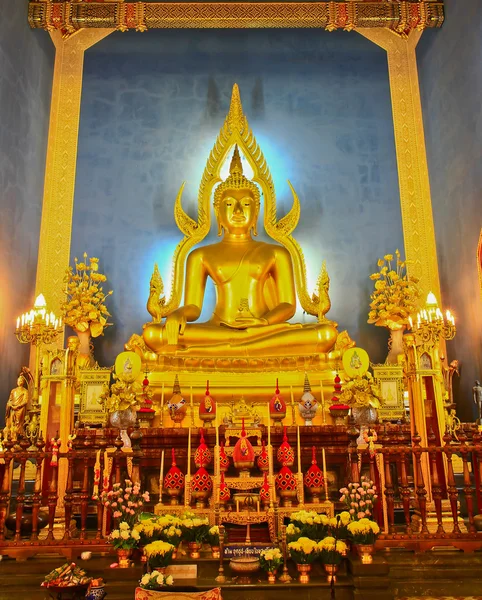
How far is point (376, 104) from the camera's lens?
25.1 ft

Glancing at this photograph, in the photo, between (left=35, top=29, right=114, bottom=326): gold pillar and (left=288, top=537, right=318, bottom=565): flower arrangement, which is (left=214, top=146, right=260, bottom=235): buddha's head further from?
(left=288, top=537, right=318, bottom=565): flower arrangement

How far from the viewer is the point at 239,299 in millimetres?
A: 6426

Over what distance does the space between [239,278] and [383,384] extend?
83.2 inches

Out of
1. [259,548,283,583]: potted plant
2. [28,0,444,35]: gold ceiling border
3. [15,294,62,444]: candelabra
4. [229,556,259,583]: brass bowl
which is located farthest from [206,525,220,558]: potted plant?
[28,0,444,35]: gold ceiling border

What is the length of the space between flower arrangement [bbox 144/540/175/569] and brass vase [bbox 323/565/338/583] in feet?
2.21

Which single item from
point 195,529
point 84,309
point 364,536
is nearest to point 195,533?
point 195,529

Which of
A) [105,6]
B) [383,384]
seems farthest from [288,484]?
[105,6]

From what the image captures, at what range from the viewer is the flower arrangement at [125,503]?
287 centimetres

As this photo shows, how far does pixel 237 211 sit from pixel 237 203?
0.10 meters

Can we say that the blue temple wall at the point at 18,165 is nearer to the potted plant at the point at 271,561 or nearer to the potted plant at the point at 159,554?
the potted plant at the point at 159,554

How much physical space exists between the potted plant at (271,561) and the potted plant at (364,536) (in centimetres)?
34

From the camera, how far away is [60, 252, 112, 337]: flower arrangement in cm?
602

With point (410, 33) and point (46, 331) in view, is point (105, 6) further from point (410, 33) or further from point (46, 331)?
point (46, 331)

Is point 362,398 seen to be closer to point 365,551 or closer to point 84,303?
point 365,551
